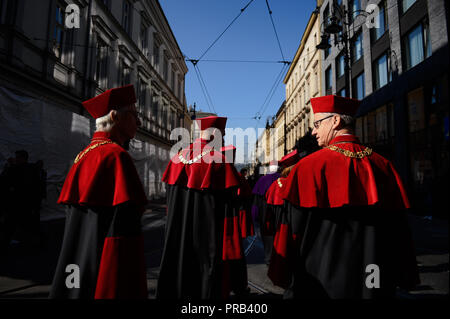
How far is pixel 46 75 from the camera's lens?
31.0 ft

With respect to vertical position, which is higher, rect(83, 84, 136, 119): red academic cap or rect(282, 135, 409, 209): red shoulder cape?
rect(83, 84, 136, 119): red academic cap

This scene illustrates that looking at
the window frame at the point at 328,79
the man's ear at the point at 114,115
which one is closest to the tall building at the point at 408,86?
the window frame at the point at 328,79

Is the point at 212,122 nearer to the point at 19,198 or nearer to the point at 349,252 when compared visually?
the point at 349,252

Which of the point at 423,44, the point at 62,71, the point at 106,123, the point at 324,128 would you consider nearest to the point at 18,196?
the point at 106,123

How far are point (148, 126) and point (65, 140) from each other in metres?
9.77

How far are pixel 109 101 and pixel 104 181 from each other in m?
0.61

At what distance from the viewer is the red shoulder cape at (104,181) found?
1610 mm

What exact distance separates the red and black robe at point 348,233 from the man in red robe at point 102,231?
102 cm

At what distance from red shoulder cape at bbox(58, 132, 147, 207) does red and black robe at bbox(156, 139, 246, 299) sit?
1.29 metres

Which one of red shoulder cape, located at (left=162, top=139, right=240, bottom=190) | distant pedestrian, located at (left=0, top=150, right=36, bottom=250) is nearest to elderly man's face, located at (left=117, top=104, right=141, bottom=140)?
red shoulder cape, located at (left=162, top=139, right=240, bottom=190)

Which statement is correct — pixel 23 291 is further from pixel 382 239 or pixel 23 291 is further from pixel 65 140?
pixel 65 140

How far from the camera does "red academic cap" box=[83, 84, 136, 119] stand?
6.23 ft

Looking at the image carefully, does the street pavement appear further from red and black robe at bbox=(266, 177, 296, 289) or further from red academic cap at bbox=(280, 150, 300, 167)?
red academic cap at bbox=(280, 150, 300, 167)
